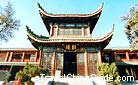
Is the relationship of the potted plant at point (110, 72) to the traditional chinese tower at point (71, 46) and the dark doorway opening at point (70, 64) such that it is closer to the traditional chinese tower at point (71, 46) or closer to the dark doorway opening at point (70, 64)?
the traditional chinese tower at point (71, 46)

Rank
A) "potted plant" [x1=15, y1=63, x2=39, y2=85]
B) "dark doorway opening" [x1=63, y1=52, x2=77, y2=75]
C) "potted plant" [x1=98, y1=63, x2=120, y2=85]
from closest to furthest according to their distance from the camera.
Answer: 1. "potted plant" [x1=15, y1=63, x2=39, y2=85]
2. "potted plant" [x1=98, y1=63, x2=120, y2=85]
3. "dark doorway opening" [x1=63, y1=52, x2=77, y2=75]

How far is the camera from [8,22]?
19.6m

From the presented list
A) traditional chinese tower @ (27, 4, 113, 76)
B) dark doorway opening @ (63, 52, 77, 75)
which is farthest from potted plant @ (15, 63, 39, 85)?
dark doorway opening @ (63, 52, 77, 75)

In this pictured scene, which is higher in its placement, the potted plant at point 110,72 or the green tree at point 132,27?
the green tree at point 132,27

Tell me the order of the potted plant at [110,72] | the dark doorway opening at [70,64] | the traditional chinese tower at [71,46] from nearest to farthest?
the potted plant at [110,72] → the traditional chinese tower at [71,46] → the dark doorway opening at [70,64]

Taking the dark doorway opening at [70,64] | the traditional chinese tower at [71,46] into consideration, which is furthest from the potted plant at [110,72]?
the dark doorway opening at [70,64]

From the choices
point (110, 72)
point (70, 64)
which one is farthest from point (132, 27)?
point (70, 64)

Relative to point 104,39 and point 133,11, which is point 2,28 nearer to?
point 104,39

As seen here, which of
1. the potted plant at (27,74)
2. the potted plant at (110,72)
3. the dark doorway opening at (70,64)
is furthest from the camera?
the dark doorway opening at (70,64)

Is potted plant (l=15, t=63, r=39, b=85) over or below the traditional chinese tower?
below

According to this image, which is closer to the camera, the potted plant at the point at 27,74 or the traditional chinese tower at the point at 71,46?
the potted plant at the point at 27,74

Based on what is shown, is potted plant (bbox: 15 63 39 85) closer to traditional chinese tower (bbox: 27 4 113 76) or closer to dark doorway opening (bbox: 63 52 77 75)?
traditional chinese tower (bbox: 27 4 113 76)

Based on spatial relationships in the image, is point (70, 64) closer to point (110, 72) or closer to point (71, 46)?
point (71, 46)

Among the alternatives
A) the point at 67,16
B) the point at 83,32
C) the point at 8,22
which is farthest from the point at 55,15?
the point at 8,22
